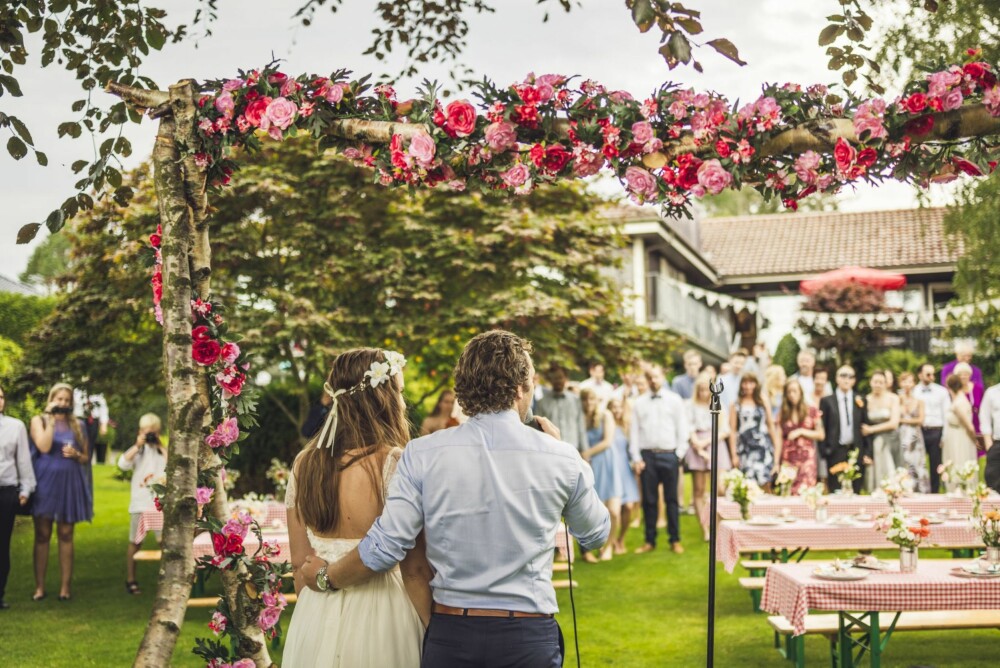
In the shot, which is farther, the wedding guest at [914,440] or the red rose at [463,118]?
the wedding guest at [914,440]

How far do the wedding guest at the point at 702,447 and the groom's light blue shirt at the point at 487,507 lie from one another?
28.9 feet

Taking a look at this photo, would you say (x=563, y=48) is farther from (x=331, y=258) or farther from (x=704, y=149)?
(x=331, y=258)

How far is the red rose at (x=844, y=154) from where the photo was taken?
3955 millimetres

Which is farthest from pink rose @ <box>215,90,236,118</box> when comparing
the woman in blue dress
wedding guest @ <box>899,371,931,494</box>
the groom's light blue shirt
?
wedding guest @ <box>899,371,931,494</box>

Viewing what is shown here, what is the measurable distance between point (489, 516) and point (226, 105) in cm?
227

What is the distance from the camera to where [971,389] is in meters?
13.8

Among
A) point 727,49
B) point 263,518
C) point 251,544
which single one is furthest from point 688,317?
point 727,49

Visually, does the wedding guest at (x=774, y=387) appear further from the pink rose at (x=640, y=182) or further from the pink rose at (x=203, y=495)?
the pink rose at (x=203, y=495)

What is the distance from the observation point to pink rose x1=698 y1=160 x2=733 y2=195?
4.04 m

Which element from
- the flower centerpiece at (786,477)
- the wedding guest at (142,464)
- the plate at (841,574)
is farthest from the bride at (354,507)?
the wedding guest at (142,464)

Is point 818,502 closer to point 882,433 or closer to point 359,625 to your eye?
point 882,433

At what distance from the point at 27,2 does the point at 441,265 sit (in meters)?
7.25

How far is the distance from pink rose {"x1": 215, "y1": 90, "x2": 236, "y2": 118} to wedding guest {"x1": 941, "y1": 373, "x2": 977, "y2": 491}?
1076cm

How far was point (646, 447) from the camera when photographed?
11.5m
